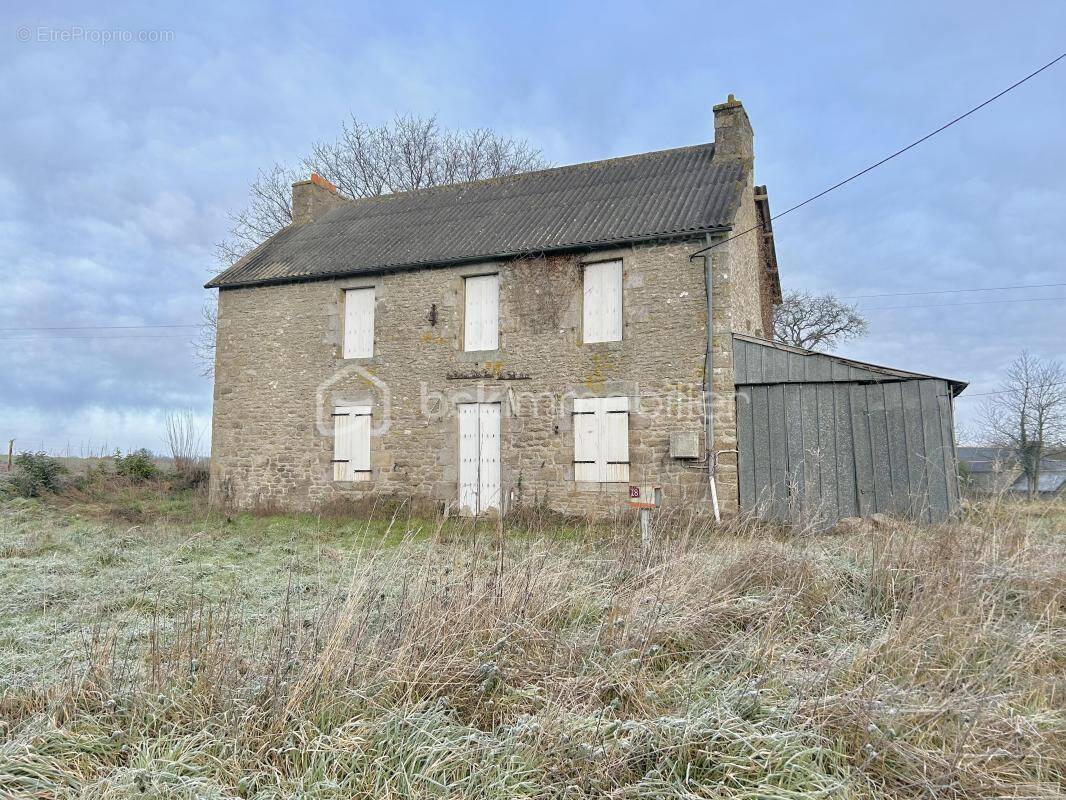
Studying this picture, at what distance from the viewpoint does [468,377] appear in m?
13.0

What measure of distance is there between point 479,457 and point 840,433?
602cm

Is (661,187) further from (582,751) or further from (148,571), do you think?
(582,751)

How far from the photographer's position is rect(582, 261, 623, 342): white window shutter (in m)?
12.2

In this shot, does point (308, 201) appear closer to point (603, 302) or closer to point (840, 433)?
point (603, 302)

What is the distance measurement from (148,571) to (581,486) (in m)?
7.05

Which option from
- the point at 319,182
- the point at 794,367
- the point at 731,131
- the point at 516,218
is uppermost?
the point at 319,182

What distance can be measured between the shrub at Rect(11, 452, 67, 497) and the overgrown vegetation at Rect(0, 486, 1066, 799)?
44.8 feet

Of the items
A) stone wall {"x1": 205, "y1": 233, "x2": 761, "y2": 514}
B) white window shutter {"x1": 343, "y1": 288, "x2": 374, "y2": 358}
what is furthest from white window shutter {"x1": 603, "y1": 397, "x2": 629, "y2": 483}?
white window shutter {"x1": 343, "y1": 288, "x2": 374, "y2": 358}

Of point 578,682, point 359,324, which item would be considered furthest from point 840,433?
point 359,324

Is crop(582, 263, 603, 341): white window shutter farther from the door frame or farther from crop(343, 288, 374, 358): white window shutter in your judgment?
crop(343, 288, 374, 358): white window shutter

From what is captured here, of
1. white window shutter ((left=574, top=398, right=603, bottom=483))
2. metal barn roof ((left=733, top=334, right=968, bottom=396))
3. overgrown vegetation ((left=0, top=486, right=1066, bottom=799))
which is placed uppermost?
metal barn roof ((left=733, top=334, right=968, bottom=396))

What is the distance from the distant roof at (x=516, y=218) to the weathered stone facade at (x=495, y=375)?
0.29 metres

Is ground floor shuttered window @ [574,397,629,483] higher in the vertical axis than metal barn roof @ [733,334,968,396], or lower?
lower

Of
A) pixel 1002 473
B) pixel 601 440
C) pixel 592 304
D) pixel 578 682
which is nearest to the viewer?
pixel 578 682
